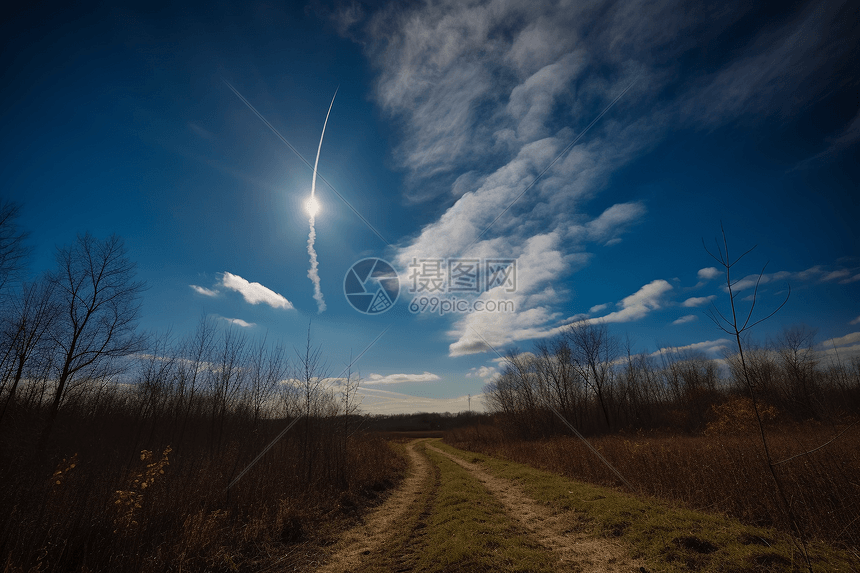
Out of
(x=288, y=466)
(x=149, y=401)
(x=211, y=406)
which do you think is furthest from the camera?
(x=211, y=406)

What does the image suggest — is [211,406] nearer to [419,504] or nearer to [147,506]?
[147,506]

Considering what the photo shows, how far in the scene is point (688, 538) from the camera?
6.31 metres

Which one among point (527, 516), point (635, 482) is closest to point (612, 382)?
point (635, 482)

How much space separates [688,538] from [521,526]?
363 cm

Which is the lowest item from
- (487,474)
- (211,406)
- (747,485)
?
(487,474)

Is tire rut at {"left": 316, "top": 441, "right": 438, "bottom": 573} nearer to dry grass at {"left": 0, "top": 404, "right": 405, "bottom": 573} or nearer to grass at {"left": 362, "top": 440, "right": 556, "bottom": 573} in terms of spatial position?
grass at {"left": 362, "top": 440, "right": 556, "bottom": 573}

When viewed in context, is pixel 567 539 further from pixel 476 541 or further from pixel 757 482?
pixel 757 482

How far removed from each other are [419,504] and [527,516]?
397cm

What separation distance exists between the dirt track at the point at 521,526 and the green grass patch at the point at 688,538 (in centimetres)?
41

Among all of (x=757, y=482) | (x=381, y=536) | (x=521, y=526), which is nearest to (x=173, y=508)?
(x=381, y=536)

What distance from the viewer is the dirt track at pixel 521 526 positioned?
632cm

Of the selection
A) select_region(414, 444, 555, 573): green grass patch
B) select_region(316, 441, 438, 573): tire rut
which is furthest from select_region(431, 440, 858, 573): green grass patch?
select_region(316, 441, 438, 573): tire rut

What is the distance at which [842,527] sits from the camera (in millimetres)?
6367

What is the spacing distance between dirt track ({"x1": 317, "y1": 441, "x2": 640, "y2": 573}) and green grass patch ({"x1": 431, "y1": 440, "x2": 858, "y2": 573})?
0.41m
